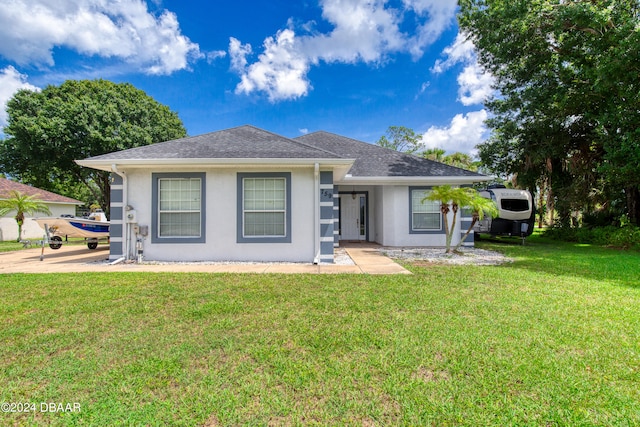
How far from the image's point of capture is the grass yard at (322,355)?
7.08 ft

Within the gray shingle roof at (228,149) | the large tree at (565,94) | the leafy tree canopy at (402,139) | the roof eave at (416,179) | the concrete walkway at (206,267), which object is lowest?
the concrete walkway at (206,267)

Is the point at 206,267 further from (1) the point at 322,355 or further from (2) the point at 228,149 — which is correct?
(1) the point at 322,355

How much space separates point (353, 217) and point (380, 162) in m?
2.86

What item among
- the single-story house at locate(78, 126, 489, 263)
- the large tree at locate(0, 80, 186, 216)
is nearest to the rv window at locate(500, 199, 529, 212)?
the single-story house at locate(78, 126, 489, 263)

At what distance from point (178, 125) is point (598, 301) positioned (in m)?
26.8

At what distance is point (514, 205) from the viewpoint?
13875 millimetres

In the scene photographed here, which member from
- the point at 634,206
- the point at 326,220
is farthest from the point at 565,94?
the point at 326,220

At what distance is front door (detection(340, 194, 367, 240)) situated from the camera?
13.5m

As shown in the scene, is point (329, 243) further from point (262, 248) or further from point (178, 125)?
point (178, 125)

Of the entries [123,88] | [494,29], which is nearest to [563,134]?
[494,29]

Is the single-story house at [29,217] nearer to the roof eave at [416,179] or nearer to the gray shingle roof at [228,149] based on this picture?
the gray shingle roof at [228,149]

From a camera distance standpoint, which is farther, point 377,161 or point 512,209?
point 512,209

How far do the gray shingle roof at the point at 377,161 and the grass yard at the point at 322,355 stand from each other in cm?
658

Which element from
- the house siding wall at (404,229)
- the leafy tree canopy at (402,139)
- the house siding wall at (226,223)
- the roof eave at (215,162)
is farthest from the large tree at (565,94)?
the leafy tree canopy at (402,139)
